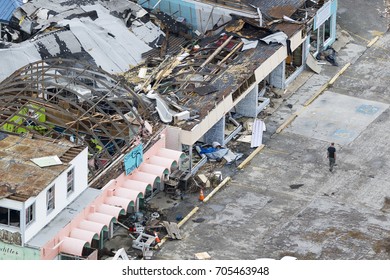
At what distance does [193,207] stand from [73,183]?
28.0 feet

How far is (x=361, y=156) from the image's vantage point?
255ft

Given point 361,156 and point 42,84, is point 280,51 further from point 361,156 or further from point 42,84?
point 42,84

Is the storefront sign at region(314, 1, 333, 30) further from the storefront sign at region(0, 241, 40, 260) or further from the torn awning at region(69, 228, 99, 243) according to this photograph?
the storefront sign at region(0, 241, 40, 260)

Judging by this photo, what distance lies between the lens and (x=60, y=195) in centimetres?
6500

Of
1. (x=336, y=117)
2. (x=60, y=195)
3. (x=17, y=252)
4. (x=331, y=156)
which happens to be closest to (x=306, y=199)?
(x=331, y=156)

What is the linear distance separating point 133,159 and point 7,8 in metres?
20.9

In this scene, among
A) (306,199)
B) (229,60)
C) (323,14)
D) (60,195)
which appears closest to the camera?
(60,195)

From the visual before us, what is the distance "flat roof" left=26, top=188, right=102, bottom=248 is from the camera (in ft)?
207

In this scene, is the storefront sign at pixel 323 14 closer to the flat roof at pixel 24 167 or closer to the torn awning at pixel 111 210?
the torn awning at pixel 111 210

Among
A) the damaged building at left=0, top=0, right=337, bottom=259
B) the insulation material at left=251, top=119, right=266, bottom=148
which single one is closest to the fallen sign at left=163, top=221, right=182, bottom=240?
the damaged building at left=0, top=0, right=337, bottom=259

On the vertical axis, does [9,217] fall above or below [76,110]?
above

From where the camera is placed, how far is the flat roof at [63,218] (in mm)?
62953

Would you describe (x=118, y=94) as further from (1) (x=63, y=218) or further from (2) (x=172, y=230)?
(1) (x=63, y=218)

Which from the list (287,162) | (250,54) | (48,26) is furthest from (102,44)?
(287,162)
